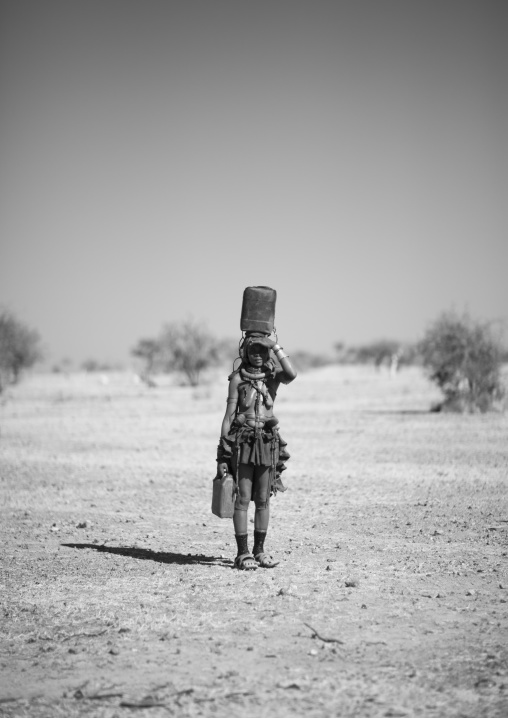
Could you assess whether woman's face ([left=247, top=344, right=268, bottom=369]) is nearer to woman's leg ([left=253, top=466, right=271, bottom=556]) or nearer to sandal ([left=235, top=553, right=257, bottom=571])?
woman's leg ([left=253, top=466, right=271, bottom=556])

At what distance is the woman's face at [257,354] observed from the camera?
8242 millimetres

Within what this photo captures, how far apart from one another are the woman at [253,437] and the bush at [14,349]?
40115 millimetres

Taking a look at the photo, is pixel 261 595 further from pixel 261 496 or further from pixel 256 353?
pixel 256 353

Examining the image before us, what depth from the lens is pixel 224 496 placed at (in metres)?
8.12

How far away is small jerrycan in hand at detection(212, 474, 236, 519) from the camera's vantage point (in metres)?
8.12

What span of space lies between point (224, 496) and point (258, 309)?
5.88 feet

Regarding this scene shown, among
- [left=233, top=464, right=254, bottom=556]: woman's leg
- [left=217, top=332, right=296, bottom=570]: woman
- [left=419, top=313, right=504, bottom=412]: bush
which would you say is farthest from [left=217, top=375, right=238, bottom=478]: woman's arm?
[left=419, top=313, right=504, bottom=412]: bush

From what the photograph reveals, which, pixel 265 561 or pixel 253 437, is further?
pixel 265 561

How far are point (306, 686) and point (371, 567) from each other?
3.38m

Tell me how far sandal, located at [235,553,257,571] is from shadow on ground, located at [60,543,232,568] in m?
0.24

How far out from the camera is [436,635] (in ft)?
20.4

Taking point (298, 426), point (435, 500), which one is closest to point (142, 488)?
point (435, 500)

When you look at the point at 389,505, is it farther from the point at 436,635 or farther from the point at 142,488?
the point at 436,635

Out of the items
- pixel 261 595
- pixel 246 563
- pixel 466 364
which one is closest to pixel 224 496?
pixel 246 563
